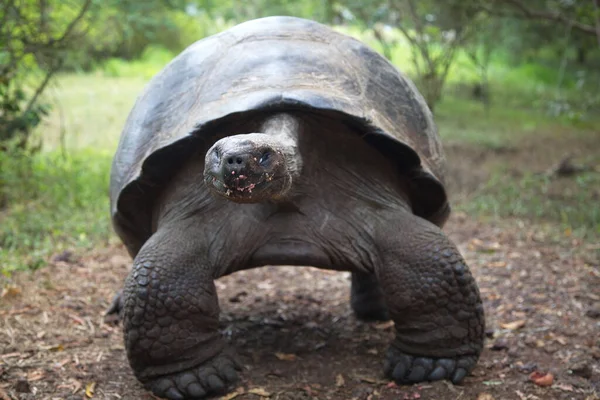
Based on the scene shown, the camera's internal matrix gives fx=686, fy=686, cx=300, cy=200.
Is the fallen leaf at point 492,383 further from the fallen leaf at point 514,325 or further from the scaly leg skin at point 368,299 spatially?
the scaly leg skin at point 368,299

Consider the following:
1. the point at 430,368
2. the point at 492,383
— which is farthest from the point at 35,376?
the point at 492,383

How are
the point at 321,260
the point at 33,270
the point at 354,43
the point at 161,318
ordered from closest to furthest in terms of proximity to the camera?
the point at 161,318 < the point at 321,260 < the point at 354,43 < the point at 33,270

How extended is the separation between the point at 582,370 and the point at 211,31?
13.2 meters

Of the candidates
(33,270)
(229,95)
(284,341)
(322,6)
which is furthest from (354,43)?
(322,6)

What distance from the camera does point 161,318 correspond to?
2.57m

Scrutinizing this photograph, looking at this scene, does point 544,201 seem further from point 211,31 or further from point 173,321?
point 211,31

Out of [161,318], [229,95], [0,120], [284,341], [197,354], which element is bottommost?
[284,341]

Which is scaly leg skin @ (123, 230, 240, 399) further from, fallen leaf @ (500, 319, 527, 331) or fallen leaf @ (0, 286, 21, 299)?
fallen leaf @ (500, 319, 527, 331)

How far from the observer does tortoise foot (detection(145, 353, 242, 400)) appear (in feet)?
8.67

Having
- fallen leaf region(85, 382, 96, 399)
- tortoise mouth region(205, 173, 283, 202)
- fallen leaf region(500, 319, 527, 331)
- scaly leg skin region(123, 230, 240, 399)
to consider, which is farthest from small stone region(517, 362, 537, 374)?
fallen leaf region(85, 382, 96, 399)

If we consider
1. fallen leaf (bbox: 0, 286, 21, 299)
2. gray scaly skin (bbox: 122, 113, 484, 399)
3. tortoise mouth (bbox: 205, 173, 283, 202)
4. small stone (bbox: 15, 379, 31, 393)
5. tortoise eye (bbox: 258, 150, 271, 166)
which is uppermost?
tortoise eye (bbox: 258, 150, 271, 166)

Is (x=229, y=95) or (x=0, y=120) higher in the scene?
(x=229, y=95)

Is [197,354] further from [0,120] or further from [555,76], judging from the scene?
[555,76]

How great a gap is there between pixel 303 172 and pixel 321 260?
14.3 inches
